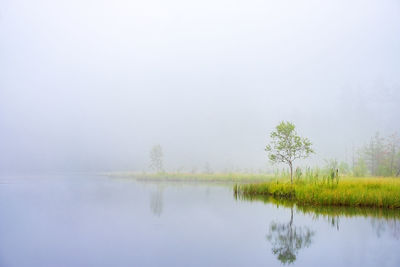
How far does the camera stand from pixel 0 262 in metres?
9.35

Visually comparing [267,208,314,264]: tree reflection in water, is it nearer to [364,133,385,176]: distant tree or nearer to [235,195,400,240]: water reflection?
[235,195,400,240]: water reflection

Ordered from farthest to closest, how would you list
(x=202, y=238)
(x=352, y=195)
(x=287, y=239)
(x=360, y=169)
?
(x=360, y=169), (x=352, y=195), (x=202, y=238), (x=287, y=239)

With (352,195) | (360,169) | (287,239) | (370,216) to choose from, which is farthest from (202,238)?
(360,169)

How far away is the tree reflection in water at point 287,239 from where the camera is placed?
31.8 feet

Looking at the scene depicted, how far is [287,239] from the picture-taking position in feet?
37.6

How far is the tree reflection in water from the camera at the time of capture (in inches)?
382

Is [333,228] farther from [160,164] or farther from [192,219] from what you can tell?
[160,164]

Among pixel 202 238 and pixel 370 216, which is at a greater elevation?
pixel 370 216

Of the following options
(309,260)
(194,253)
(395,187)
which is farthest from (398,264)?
(395,187)

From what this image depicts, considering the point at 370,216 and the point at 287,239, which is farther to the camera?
the point at 370,216

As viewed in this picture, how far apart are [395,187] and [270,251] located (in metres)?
15.4

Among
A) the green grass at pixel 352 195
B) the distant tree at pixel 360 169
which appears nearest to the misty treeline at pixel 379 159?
the distant tree at pixel 360 169

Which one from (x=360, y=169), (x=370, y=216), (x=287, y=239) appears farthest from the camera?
(x=360, y=169)

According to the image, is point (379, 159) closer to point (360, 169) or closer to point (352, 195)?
point (360, 169)
